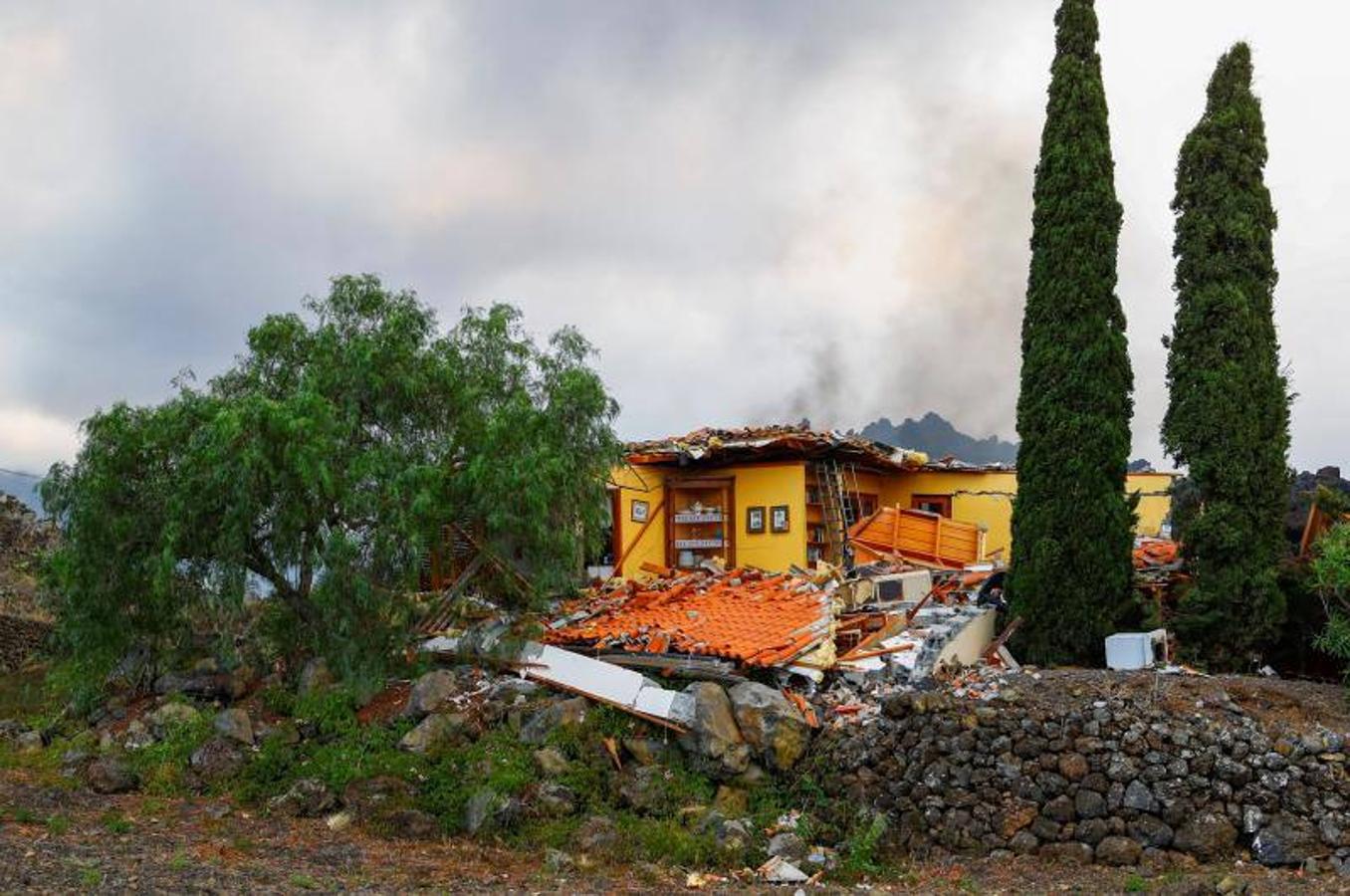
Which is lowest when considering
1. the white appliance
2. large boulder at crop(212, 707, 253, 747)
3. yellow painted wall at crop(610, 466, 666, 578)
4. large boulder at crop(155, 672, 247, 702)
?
large boulder at crop(212, 707, 253, 747)

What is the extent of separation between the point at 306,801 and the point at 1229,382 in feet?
46.3

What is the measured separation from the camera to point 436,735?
41.9ft

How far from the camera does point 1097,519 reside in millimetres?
15164

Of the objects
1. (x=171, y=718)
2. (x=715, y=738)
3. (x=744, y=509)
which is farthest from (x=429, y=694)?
(x=744, y=509)

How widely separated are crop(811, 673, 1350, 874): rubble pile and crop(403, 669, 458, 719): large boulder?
493 cm

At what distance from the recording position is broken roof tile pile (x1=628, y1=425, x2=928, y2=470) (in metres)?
20.4

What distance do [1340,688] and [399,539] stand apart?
473 inches

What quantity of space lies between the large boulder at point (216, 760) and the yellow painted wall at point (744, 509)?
9.46 meters

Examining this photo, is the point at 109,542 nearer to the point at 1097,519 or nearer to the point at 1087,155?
the point at 1097,519

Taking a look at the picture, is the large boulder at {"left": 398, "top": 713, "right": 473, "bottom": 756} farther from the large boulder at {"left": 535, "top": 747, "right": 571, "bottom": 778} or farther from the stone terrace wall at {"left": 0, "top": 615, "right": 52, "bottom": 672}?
the stone terrace wall at {"left": 0, "top": 615, "right": 52, "bottom": 672}

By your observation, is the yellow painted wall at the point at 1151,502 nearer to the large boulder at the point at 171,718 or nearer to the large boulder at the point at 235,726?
the large boulder at the point at 235,726

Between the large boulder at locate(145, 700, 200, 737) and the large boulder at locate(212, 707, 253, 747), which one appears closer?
the large boulder at locate(212, 707, 253, 747)

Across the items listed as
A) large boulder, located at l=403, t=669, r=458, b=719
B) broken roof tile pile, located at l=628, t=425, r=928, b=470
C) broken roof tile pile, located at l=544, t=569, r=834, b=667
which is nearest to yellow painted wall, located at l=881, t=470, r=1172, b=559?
broken roof tile pile, located at l=628, t=425, r=928, b=470

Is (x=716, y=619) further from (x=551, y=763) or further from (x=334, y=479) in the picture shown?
(x=334, y=479)
